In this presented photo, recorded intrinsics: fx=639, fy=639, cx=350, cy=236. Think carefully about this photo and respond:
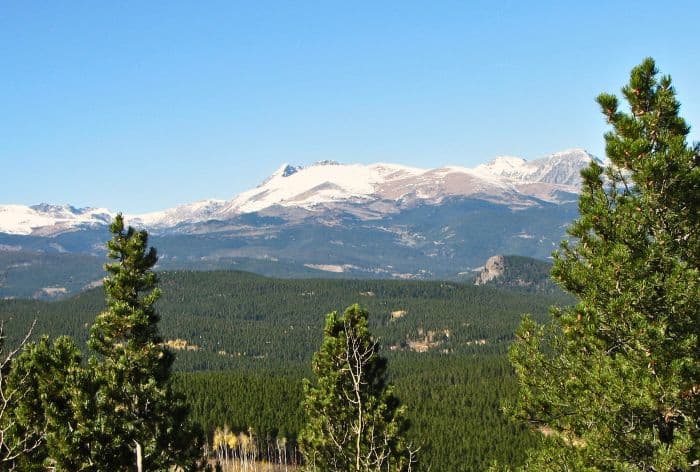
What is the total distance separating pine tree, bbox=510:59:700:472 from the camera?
63.5 ft

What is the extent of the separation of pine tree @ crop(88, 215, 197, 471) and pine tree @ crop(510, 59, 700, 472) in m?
26.6

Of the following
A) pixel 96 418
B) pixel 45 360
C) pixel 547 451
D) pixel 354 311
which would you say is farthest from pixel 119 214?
pixel 547 451

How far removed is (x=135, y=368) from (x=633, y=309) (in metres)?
32.3

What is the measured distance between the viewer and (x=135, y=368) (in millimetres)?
41906

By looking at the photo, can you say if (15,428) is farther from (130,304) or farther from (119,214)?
(119,214)

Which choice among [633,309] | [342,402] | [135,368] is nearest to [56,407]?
[135,368]

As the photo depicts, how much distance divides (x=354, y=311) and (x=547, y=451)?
23110mm

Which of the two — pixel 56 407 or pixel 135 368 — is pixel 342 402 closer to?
pixel 135 368

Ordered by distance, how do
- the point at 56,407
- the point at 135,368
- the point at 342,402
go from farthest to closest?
1. the point at 342,402
2. the point at 135,368
3. the point at 56,407

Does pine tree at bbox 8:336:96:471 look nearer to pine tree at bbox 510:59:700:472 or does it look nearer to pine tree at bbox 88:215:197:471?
pine tree at bbox 88:215:197:471

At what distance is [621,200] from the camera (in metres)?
22.4

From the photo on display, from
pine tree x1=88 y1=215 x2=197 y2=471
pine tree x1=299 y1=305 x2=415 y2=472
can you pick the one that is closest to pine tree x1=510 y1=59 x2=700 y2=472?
pine tree x1=299 y1=305 x2=415 y2=472

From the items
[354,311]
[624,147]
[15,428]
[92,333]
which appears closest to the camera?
[624,147]

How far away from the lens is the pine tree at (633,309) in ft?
63.5
